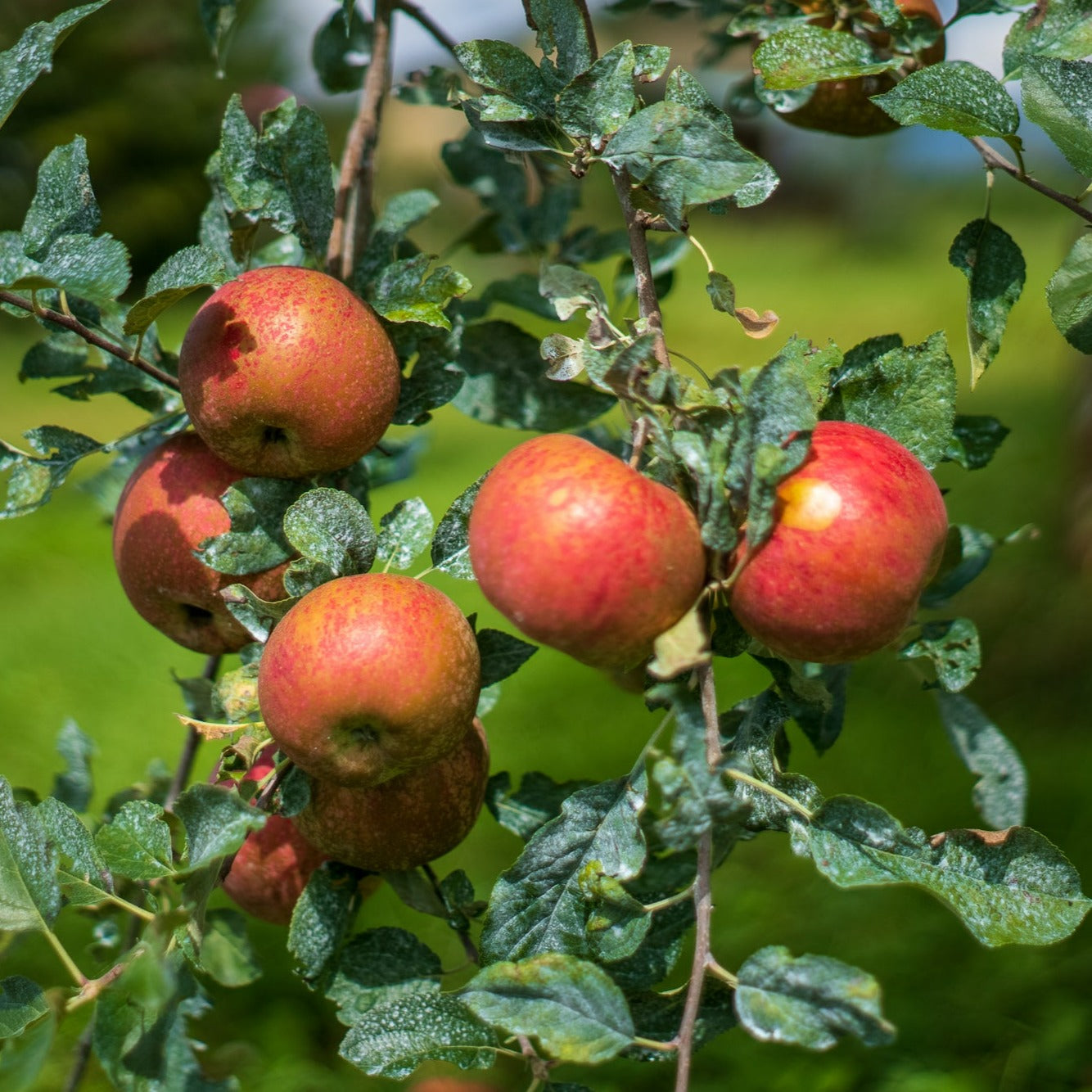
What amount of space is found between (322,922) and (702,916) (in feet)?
0.98

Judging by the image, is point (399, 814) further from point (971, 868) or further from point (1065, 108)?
point (1065, 108)

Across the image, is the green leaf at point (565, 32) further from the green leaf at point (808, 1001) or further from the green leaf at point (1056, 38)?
the green leaf at point (808, 1001)

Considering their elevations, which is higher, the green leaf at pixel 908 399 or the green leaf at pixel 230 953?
the green leaf at pixel 908 399

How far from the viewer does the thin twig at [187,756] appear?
0.91m

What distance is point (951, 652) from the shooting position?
75 cm

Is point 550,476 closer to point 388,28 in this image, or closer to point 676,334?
point 388,28

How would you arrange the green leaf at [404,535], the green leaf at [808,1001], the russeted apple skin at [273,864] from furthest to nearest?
the russeted apple skin at [273,864] < the green leaf at [404,535] < the green leaf at [808,1001]

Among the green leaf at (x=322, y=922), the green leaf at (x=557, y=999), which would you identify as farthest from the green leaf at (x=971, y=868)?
the green leaf at (x=322, y=922)

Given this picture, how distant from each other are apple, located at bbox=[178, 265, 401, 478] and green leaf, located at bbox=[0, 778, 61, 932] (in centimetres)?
23

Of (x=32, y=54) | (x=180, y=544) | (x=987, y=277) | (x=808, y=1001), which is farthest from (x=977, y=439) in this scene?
(x=32, y=54)

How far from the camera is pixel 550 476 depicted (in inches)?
19.7

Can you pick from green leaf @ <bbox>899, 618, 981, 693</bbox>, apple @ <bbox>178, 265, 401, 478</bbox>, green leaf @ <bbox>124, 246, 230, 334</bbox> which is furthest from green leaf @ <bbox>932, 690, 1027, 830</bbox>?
green leaf @ <bbox>124, 246, 230, 334</bbox>

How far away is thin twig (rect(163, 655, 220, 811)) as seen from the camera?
0.91 meters

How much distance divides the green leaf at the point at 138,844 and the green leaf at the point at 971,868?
0.33 meters
